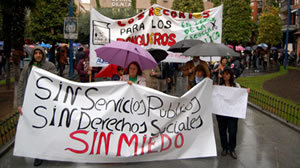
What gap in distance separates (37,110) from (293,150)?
468 cm

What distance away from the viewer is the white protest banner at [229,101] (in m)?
5.50

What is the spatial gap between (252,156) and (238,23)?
1560 inches

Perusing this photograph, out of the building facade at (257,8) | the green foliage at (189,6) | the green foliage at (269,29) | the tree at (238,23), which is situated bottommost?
the green foliage at (269,29)

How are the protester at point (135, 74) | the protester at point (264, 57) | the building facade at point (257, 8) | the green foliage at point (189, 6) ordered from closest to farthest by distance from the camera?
the protester at point (135, 74) → the protester at point (264, 57) → the green foliage at point (189, 6) → the building facade at point (257, 8)

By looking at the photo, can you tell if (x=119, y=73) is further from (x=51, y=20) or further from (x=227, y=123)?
(x=51, y=20)

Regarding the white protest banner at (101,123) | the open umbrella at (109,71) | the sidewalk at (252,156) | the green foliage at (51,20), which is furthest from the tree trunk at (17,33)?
the green foliage at (51,20)

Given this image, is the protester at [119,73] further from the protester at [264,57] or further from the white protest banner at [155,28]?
the protester at [264,57]

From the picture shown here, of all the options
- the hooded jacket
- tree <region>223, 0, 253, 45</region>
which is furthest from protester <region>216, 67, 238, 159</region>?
tree <region>223, 0, 253, 45</region>

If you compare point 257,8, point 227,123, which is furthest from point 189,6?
point 227,123

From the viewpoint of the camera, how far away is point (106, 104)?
16.5ft

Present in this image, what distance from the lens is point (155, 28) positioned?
8.05 m

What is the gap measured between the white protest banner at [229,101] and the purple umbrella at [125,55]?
4.31 ft

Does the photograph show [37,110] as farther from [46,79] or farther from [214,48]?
[214,48]

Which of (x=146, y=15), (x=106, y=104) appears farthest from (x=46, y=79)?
(x=146, y=15)
